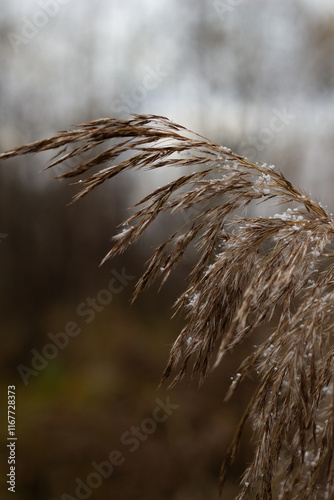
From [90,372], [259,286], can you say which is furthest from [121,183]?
[259,286]

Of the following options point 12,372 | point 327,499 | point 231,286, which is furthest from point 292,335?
point 12,372

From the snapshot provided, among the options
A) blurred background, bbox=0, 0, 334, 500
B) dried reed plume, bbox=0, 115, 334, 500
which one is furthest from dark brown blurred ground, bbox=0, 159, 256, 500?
dried reed plume, bbox=0, 115, 334, 500

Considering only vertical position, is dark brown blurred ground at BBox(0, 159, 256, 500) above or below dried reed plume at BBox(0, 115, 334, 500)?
below

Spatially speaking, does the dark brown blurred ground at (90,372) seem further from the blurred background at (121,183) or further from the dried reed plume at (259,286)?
the dried reed plume at (259,286)

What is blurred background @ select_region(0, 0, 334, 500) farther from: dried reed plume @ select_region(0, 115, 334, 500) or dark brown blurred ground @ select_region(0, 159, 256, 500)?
dried reed plume @ select_region(0, 115, 334, 500)

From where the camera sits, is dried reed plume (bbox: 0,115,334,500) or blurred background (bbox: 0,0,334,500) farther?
blurred background (bbox: 0,0,334,500)

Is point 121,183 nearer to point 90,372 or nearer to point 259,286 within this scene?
point 90,372
